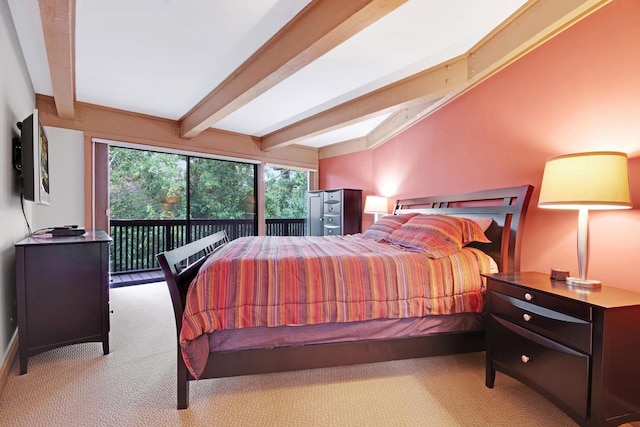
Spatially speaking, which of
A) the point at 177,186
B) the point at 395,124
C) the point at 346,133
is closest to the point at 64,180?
the point at 177,186

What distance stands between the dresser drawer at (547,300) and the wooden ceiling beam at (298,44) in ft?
5.73

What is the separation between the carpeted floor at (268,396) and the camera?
4.88ft

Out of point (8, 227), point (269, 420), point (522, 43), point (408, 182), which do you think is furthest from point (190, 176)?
point (522, 43)

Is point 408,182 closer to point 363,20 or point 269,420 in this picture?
point 363,20

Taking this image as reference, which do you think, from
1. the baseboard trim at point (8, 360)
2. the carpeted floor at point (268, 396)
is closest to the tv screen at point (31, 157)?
the baseboard trim at point (8, 360)

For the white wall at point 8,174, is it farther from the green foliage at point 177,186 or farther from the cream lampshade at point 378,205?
the cream lampshade at point 378,205

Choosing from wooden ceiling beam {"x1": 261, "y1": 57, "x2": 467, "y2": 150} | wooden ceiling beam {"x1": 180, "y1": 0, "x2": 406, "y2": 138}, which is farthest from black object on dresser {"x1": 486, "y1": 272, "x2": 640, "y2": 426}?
wooden ceiling beam {"x1": 261, "y1": 57, "x2": 467, "y2": 150}

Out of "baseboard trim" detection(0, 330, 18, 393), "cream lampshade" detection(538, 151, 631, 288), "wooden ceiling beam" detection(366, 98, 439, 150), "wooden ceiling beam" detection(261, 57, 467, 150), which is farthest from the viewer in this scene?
"wooden ceiling beam" detection(366, 98, 439, 150)

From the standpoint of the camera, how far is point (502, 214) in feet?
7.45

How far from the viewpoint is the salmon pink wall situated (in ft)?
5.21

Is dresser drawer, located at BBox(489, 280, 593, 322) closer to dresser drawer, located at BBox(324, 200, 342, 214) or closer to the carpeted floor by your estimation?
the carpeted floor

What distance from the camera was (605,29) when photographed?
65.9 inches

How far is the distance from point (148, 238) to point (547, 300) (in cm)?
541

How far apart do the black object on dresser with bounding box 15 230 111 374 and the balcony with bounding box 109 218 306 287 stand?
2.48 metres
